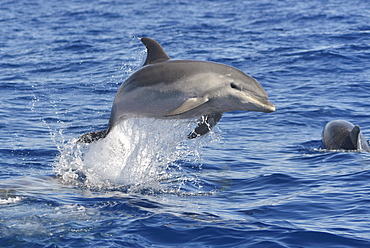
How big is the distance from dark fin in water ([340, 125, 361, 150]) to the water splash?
375cm

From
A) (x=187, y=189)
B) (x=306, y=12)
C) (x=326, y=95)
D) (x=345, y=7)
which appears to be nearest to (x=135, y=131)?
(x=187, y=189)

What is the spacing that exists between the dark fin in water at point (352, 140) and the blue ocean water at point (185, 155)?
0.37 m

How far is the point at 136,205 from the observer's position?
29.3 ft

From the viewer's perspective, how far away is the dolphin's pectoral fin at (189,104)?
26.8 feet

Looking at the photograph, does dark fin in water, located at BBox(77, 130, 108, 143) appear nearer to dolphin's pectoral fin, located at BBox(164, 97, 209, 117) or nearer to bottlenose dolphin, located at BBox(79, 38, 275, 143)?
bottlenose dolphin, located at BBox(79, 38, 275, 143)

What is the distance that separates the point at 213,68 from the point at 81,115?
7733 millimetres

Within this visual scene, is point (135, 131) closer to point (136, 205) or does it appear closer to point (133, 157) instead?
point (133, 157)

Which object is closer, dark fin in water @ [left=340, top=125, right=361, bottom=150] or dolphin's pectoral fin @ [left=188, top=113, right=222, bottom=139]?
dolphin's pectoral fin @ [left=188, top=113, right=222, bottom=139]

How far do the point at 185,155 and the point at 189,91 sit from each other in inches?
137

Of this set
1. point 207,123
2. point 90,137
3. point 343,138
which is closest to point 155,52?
point 207,123

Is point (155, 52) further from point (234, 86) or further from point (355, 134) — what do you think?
point (355, 134)

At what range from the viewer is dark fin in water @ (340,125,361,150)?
12734mm

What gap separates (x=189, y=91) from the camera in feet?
28.7

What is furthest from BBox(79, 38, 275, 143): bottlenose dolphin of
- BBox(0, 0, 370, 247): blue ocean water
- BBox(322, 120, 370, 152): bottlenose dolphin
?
BBox(322, 120, 370, 152): bottlenose dolphin
